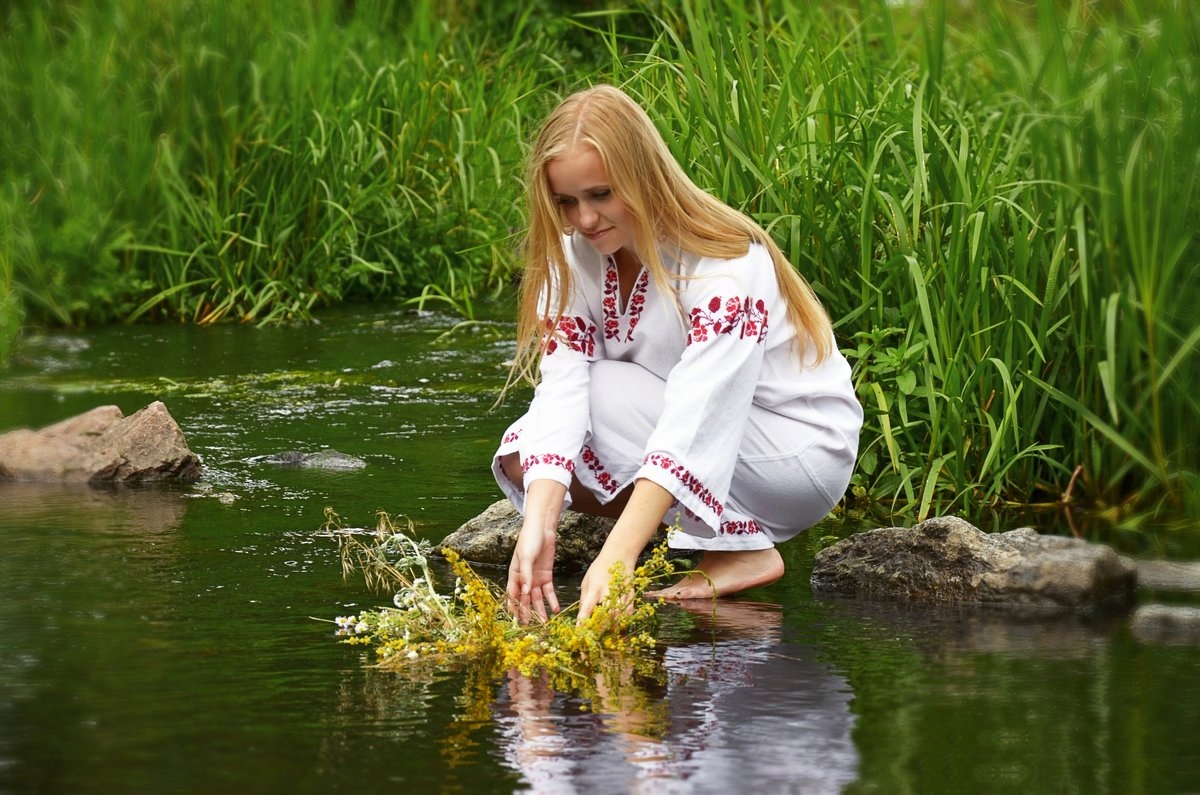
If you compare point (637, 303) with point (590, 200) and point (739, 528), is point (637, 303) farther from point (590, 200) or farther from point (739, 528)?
point (739, 528)

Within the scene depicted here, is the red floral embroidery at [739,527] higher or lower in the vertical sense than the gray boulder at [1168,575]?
higher

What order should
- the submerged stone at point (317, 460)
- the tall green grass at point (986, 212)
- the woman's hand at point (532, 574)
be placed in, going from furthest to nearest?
the submerged stone at point (317, 460)
the tall green grass at point (986, 212)
the woman's hand at point (532, 574)

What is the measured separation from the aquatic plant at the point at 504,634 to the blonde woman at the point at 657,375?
5 cm

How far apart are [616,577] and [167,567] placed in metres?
1.22

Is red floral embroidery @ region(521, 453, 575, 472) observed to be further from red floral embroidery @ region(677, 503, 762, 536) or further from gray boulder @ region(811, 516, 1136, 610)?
gray boulder @ region(811, 516, 1136, 610)

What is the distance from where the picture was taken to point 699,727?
258 cm

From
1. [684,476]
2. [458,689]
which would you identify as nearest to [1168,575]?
[684,476]

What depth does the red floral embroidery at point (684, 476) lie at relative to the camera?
3.11 meters

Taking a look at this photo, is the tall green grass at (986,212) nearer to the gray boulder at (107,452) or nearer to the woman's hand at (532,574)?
the woman's hand at (532,574)

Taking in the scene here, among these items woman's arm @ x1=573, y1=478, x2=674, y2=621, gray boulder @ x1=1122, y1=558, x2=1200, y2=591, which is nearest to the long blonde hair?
woman's arm @ x1=573, y1=478, x2=674, y2=621

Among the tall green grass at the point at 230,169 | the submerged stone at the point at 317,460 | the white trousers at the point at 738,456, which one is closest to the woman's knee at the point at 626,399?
the white trousers at the point at 738,456

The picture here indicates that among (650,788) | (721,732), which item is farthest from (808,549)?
(650,788)

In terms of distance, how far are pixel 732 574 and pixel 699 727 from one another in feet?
3.09

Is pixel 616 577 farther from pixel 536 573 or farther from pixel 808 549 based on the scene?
pixel 808 549
